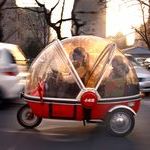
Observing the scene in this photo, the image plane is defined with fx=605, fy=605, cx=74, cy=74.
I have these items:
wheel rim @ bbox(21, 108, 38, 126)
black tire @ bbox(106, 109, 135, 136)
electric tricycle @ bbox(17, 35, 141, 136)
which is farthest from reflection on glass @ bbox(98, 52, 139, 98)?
wheel rim @ bbox(21, 108, 38, 126)

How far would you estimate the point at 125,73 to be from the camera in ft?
35.2

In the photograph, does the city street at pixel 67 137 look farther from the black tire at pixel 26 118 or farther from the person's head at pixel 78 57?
the person's head at pixel 78 57

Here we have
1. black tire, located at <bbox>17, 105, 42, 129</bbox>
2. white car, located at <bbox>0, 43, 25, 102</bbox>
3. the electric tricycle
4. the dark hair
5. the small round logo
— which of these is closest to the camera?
the small round logo

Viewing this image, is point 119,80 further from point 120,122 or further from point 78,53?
point 78,53

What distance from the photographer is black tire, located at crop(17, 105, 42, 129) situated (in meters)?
11.2

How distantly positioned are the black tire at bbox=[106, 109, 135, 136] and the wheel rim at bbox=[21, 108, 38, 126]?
152 centimetres

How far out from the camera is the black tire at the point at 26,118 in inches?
440

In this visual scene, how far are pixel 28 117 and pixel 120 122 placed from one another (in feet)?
5.93

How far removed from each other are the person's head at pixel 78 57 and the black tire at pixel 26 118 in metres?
1.29

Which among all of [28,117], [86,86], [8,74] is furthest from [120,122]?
[8,74]

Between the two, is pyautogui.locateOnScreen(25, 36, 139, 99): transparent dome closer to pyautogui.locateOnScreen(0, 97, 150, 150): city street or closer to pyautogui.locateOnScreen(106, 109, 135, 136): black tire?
pyautogui.locateOnScreen(106, 109, 135, 136): black tire

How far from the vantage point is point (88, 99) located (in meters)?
10.4

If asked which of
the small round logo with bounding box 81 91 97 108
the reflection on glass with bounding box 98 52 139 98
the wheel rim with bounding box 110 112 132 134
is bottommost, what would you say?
the wheel rim with bounding box 110 112 132 134

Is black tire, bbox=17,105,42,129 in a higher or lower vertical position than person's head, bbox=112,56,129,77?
lower
